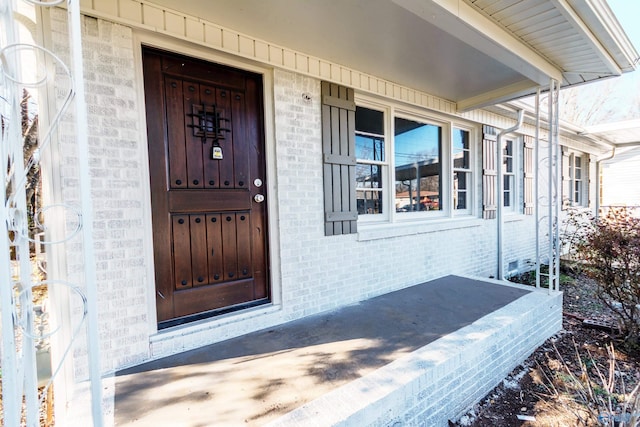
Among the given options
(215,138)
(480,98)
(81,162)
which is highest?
(480,98)

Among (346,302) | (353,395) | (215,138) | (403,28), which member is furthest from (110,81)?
(346,302)

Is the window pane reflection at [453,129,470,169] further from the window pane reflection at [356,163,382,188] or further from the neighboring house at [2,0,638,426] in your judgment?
the window pane reflection at [356,163,382,188]

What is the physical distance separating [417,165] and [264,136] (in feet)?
7.74

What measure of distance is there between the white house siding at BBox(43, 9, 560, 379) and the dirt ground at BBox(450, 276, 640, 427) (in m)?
1.38

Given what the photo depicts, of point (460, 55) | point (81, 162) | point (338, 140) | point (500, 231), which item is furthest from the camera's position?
point (500, 231)

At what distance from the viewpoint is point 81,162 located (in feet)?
3.32

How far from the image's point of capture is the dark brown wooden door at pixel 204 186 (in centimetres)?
224

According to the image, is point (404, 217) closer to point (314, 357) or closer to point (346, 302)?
point (346, 302)

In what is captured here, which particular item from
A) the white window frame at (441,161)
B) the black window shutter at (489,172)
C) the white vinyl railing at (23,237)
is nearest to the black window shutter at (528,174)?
the black window shutter at (489,172)

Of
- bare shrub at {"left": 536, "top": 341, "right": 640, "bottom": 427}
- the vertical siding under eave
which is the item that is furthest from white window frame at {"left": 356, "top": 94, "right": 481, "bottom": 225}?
bare shrub at {"left": 536, "top": 341, "right": 640, "bottom": 427}

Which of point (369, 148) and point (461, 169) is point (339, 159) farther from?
point (461, 169)

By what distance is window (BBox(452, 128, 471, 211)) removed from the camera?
4707 millimetres

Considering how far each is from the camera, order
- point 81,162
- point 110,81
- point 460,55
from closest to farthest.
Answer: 1. point 81,162
2. point 110,81
3. point 460,55

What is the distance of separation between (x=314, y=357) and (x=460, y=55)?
116 inches
